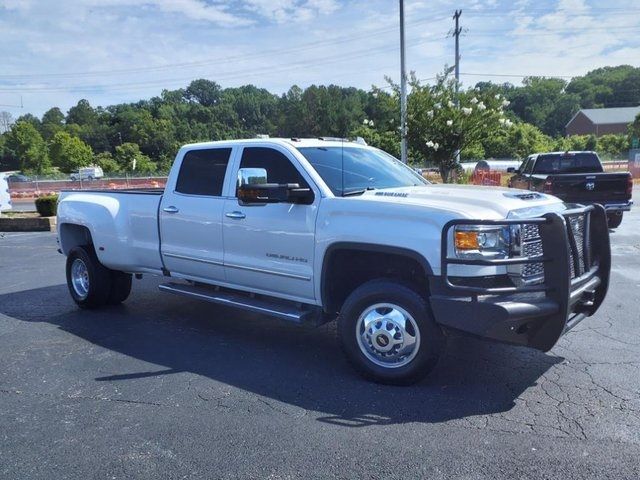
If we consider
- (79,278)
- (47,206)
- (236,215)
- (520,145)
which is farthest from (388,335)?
(520,145)

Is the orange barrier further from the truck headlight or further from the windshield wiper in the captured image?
the truck headlight

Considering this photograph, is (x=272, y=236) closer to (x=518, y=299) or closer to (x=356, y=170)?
(x=356, y=170)

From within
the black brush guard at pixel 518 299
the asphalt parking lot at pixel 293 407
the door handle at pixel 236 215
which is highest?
the door handle at pixel 236 215

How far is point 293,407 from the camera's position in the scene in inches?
154

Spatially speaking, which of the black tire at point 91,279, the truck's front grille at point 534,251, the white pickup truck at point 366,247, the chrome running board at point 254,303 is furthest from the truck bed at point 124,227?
the truck's front grille at point 534,251

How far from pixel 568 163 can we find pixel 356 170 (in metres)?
10.5

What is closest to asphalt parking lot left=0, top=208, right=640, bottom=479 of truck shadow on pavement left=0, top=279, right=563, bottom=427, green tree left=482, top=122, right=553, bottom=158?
truck shadow on pavement left=0, top=279, right=563, bottom=427

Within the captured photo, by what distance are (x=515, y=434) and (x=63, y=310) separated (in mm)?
5712

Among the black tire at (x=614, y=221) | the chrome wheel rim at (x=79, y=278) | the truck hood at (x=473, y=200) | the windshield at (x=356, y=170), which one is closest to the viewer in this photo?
the truck hood at (x=473, y=200)

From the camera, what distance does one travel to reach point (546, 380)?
4.30 m

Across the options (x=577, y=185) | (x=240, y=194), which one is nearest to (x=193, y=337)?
(x=240, y=194)

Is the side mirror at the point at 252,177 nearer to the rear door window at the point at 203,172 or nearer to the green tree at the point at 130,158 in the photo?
the rear door window at the point at 203,172

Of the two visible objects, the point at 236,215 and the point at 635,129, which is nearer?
the point at 236,215

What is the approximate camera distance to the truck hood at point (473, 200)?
3.90 m
